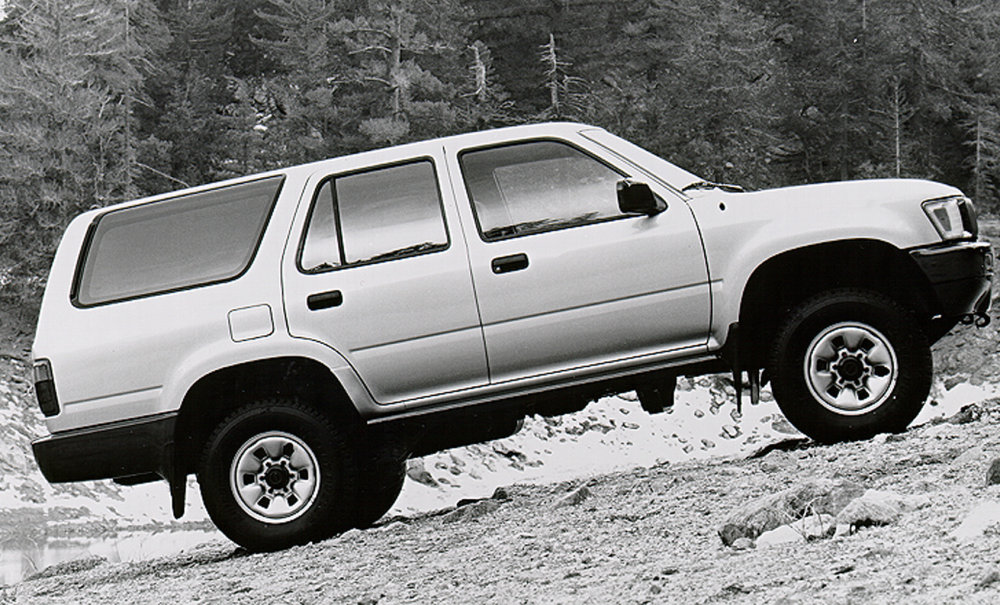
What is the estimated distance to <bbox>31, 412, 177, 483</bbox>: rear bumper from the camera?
24.0ft

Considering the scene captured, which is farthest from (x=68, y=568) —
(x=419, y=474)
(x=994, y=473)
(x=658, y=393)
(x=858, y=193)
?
(x=419, y=474)

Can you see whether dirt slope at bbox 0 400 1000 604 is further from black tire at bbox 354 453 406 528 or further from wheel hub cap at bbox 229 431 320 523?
black tire at bbox 354 453 406 528

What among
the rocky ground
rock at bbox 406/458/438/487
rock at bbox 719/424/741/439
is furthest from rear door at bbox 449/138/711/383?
rock at bbox 719/424/741/439

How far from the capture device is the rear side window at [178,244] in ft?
24.5

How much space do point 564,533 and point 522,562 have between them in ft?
1.89

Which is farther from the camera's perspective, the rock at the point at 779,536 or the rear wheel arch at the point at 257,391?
the rear wheel arch at the point at 257,391

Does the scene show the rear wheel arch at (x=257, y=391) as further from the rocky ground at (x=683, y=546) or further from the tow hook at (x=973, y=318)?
the tow hook at (x=973, y=318)

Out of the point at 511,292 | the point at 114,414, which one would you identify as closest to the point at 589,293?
the point at 511,292

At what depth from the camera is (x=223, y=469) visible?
7312 mm

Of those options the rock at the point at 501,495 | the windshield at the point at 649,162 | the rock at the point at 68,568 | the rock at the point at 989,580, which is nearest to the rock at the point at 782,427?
the rock at the point at 501,495

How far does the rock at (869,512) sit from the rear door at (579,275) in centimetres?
205

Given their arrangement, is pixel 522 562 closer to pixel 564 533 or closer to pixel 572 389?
pixel 564 533

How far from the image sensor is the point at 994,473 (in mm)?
5637

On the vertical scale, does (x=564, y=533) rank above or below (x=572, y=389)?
below
